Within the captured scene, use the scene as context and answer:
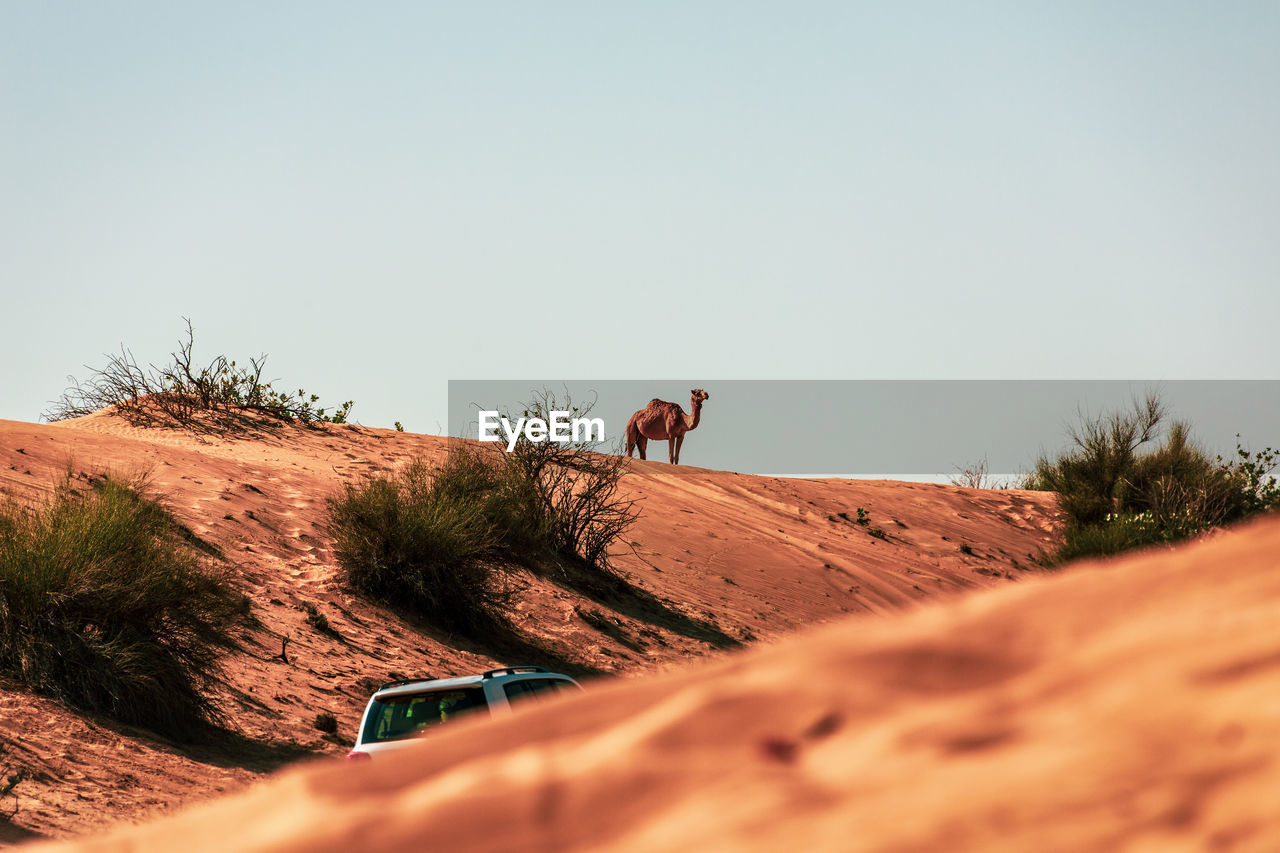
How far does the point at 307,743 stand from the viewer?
10891 mm

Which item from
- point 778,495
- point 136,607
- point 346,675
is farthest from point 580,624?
point 778,495

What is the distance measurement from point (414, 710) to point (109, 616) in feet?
12.4

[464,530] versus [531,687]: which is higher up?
[464,530]

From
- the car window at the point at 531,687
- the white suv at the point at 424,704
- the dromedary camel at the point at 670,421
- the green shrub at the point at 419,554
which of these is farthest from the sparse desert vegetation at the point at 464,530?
the dromedary camel at the point at 670,421

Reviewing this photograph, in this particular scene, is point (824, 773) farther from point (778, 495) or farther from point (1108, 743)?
point (778, 495)

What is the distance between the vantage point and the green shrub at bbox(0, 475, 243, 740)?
9.84 metres

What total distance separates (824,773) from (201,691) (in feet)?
35.8

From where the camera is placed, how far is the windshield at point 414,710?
7.77 m

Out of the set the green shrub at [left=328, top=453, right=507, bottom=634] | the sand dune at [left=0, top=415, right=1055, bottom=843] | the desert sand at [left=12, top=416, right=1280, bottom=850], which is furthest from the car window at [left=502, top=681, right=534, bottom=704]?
the green shrub at [left=328, top=453, right=507, bottom=634]

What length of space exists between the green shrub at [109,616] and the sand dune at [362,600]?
0.39m

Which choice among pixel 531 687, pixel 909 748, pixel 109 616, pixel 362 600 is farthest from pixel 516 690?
pixel 362 600

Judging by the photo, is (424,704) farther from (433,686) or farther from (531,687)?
(531,687)

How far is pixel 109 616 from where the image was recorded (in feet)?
33.2

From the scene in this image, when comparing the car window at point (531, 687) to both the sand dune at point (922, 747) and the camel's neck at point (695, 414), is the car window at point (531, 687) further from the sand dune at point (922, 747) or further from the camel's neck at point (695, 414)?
the camel's neck at point (695, 414)
